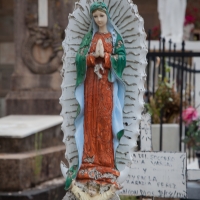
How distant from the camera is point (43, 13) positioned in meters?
9.45

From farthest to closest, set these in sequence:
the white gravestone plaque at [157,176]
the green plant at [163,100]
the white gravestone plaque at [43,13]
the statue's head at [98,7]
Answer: the white gravestone plaque at [43,13] → the green plant at [163,100] → the white gravestone plaque at [157,176] → the statue's head at [98,7]

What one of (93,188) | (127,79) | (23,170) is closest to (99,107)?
(127,79)

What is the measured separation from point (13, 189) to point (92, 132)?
8.52 ft

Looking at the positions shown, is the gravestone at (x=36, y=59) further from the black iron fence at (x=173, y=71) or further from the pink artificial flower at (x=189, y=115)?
the pink artificial flower at (x=189, y=115)

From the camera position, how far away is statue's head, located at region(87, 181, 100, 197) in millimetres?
5387

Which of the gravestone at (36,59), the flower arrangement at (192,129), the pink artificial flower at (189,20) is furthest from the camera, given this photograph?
the pink artificial flower at (189,20)

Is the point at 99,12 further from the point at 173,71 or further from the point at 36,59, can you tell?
the point at 173,71

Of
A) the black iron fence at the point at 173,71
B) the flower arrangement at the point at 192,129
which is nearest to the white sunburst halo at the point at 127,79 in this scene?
the black iron fence at the point at 173,71

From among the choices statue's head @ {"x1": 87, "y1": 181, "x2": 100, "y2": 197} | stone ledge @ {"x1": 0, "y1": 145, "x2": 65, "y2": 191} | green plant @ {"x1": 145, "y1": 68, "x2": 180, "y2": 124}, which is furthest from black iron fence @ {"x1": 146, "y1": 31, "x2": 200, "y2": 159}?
statue's head @ {"x1": 87, "y1": 181, "x2": 100, "y2": 197}

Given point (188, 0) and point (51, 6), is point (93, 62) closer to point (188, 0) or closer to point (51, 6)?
point (51, 6)

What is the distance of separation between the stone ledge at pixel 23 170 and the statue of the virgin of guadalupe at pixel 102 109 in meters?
2.26

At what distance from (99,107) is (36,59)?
4.36 m

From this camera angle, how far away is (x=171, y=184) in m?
6.29

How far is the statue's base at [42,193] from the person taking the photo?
302 inches
